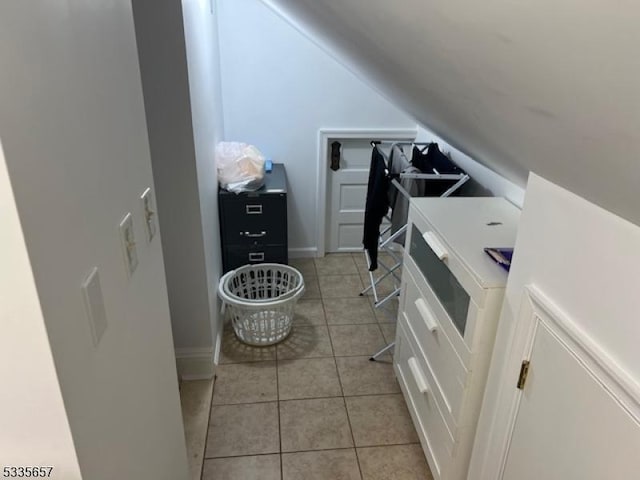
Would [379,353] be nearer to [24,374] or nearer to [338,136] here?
[338,136]

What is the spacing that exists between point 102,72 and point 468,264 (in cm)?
117

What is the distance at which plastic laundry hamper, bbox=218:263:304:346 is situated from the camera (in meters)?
2.62

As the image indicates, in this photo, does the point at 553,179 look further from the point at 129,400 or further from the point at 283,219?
the point at 283,219

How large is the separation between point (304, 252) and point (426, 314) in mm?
2121

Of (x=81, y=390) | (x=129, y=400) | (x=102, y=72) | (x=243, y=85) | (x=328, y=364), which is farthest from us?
(x=243, y=85)

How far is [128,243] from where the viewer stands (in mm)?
1058

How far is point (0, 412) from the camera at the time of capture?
73cm

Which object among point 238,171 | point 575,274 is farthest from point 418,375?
point 238,171

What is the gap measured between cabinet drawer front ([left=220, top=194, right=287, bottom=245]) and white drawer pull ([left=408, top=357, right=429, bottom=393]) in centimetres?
133

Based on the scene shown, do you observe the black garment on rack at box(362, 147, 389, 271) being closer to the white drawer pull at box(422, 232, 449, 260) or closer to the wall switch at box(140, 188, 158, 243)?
the white drawer pull at box(422, 232, 449, 260)

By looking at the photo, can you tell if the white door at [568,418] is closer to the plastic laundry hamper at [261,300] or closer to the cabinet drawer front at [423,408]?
the cabinet drawer front at [423,408]

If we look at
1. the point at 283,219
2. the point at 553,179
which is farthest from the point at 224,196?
the point at 553,179

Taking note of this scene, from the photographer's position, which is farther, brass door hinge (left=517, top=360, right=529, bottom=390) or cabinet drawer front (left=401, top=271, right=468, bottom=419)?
cabinet drawer front (left=401, top=271, right=468, bottom=419)

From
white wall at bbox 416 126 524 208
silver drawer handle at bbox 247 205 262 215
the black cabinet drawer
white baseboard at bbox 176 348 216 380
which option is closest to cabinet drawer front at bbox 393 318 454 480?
white wall at bbox 416 126 524 208
